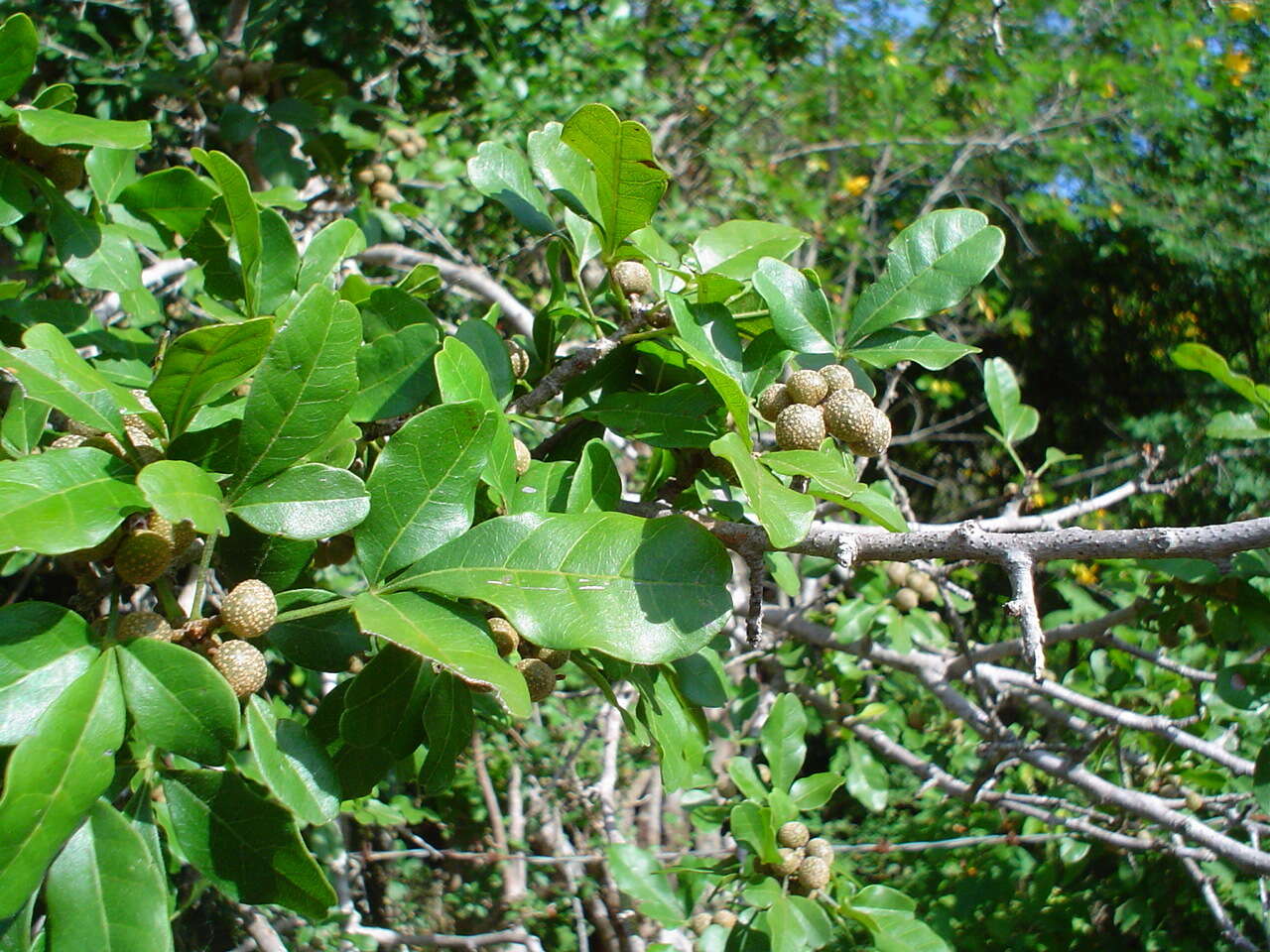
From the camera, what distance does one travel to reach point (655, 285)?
3.60ft

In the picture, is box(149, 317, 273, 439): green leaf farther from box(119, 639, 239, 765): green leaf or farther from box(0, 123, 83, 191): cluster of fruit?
box(0, 123, 83, 191): cluster of fruit

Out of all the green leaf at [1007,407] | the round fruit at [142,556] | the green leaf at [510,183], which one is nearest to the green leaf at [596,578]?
the round fruit at [142,556]

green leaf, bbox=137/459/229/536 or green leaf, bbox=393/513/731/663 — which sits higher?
green leaf, bbox=137/459/229/536

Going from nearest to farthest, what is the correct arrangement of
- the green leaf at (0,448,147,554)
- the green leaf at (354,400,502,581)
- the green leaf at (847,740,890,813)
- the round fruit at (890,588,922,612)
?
the green leaf at (0,448,147,554), the green leaf at (354,400,502,581), the round fruit at (890,588,922,612), the green leaf at (847,740,890,813)

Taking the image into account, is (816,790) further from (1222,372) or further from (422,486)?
(422,486)

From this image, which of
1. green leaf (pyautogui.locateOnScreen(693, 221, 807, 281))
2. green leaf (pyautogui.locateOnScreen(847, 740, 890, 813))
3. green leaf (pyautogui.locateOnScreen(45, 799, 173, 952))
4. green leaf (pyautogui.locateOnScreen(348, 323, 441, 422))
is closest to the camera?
green leaf (pyautogui.locateOnScreen(45, 799, 173, 952))

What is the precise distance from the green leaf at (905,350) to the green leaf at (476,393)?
16.7 inches

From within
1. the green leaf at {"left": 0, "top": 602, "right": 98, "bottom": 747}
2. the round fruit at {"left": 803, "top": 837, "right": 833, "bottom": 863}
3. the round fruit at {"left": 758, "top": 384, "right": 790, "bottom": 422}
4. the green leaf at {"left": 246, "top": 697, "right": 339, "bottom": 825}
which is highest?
the round fruit at {"left": 758, "top": 384, "right": 790, "bottom": 422}

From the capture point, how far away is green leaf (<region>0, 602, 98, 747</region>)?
73 centimetres

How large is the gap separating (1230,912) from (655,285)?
368cm

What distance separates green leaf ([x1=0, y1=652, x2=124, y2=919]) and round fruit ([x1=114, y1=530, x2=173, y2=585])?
0.14 m

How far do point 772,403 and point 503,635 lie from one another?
41 centimetres

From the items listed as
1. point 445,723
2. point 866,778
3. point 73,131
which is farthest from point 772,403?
point 866,778

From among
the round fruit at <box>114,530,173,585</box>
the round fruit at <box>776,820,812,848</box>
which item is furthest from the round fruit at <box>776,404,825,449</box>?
the round fruit at <box>776,820,812,848</box>
